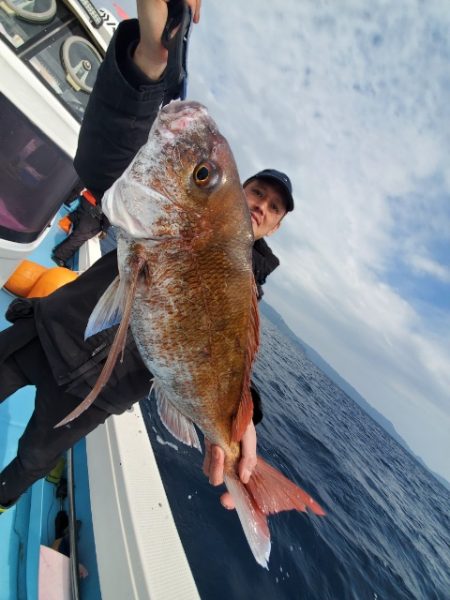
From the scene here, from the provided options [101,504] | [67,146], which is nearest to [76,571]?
[101,504]

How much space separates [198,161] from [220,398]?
4.19ft

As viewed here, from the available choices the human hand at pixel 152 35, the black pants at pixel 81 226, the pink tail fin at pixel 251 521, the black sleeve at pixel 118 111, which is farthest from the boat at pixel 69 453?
the black pants at pixel 81 226

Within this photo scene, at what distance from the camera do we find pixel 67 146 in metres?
2.96

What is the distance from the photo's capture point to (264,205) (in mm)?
2830

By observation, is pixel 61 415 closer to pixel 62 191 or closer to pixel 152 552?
pixel 152 552

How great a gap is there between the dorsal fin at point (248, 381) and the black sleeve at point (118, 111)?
1.02 m

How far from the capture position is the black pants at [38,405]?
221 centimetres

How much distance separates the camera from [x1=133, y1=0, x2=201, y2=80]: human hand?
1.47 meters

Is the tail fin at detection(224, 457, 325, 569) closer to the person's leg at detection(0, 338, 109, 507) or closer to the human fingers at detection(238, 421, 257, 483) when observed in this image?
the human fingers at detection(238, 421, 257, 483)

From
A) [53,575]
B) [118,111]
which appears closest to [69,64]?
[118,111]

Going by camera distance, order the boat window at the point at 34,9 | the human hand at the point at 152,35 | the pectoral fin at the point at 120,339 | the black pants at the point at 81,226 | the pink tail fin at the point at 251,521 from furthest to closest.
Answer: the black pants at the point at 81,226 < the boat window at the point at 34,9 < the pink tail fin at the point at 251,521 < the human hand at the point at 152,35 < the pectoral fin at the point at 120,339

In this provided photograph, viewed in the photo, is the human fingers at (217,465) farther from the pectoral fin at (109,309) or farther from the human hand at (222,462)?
the pectoral fin at (109,309)

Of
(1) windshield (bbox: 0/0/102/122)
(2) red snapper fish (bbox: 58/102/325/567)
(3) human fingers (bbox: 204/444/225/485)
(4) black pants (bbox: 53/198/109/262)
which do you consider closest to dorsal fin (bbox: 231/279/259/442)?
(2) red snapper fish (bbox: 58/102/325/567)

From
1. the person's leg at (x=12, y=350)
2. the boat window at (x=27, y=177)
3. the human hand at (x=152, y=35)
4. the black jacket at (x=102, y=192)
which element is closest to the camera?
the human hand at (x=152, y=35)
